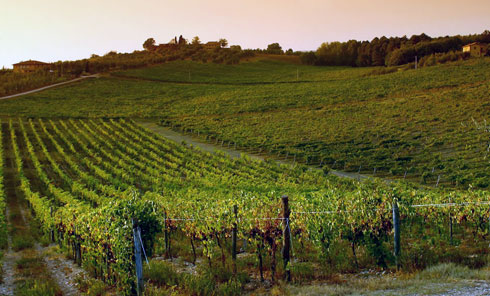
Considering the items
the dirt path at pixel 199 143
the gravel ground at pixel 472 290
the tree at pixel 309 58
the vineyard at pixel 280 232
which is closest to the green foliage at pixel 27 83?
the dirt path at pixel 199 143

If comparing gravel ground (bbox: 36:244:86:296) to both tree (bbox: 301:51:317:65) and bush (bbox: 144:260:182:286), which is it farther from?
tree (bbox: 301:51:317:65)

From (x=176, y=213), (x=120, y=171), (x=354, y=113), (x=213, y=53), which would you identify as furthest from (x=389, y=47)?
(x=176, y=213)

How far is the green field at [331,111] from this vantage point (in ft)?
128

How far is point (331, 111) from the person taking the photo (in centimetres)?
6456

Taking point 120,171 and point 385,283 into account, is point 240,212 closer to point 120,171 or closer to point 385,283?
point 385,283

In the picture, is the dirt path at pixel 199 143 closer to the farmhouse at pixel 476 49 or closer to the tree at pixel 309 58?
the farmhouse at pixel 476 49

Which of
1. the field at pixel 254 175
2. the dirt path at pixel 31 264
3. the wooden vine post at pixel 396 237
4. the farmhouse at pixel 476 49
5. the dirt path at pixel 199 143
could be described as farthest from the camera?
the farmhouse at pixel 476 49

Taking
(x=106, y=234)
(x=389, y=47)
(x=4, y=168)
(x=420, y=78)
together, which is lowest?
(x=4, y=168)

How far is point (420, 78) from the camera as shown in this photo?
80.1 m

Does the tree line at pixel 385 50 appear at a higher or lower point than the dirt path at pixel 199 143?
higher

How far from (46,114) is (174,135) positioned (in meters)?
27.2

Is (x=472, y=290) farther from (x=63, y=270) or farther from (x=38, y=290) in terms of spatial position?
(x=63, y=270)

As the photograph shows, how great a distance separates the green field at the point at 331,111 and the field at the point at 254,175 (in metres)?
0.29

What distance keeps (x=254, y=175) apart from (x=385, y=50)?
369ft
